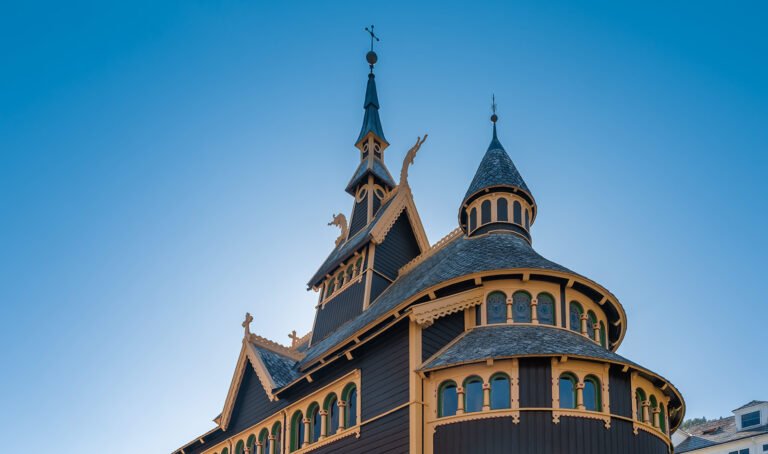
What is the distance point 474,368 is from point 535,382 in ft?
6.00

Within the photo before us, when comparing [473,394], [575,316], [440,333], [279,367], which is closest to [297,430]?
[279,367]

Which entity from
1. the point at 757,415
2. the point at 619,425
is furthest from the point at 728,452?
the point at 619,425

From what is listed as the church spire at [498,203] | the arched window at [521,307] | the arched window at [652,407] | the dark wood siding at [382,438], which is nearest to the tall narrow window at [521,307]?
the arched window at [521,307]

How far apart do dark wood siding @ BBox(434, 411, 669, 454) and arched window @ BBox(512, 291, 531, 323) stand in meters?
3.93

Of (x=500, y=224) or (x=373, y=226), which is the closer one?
(x=500, y=224)

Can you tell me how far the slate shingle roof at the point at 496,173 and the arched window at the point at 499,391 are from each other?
10924 millimetres

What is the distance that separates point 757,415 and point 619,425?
40.5m

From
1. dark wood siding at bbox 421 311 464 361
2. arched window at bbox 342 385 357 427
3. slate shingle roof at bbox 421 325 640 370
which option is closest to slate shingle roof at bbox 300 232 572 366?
dark wood siding at bbox 421 311 464 361

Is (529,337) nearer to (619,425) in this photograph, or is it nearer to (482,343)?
(482,343)

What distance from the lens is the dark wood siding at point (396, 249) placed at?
3638 cm

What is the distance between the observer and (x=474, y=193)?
1283 inches

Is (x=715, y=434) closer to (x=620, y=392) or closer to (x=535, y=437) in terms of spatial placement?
(x=620, y=392)

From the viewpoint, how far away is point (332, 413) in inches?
1124

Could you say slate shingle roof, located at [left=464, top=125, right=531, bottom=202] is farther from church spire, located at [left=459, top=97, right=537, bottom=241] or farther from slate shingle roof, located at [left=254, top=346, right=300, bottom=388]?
slate shingle roof, located at [left=254, top=346, right=300, bottom=388]
